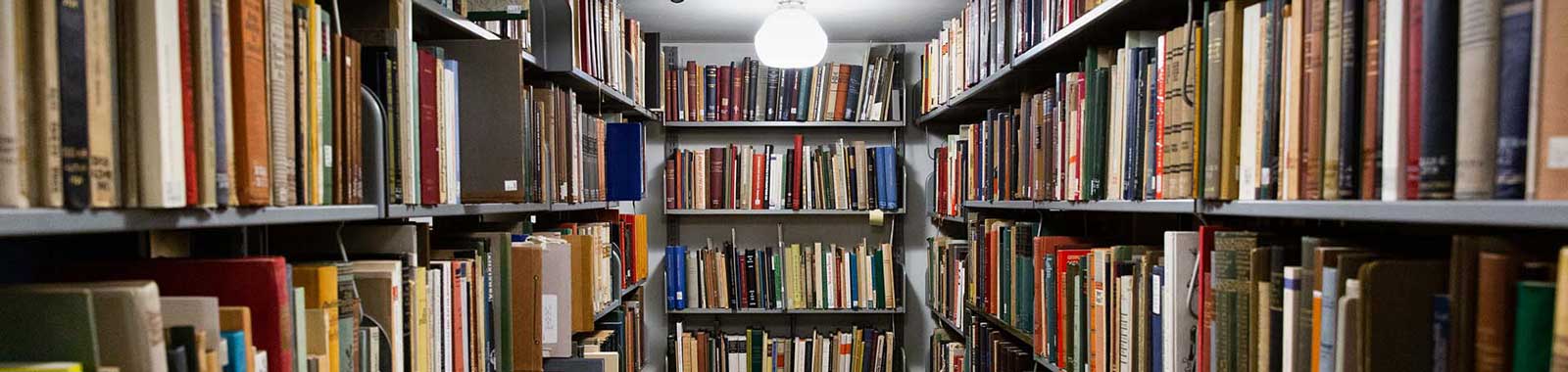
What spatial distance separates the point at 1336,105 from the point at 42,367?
120cm

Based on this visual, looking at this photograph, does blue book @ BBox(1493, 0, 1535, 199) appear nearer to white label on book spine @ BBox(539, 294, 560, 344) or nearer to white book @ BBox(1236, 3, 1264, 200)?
white book @ BBox(1236, 3, 1264, 200)

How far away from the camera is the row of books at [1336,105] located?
2.57 ft

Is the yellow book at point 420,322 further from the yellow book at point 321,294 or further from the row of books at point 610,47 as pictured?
the row of books at point 610,47

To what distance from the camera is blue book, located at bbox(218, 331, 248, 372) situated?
0.97 m

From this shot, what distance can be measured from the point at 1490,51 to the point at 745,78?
136 inches

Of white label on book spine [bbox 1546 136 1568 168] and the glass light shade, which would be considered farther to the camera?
the glass light shade

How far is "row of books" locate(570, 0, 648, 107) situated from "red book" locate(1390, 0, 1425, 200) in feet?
5.76

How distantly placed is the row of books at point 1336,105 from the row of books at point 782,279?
2372 millimetres

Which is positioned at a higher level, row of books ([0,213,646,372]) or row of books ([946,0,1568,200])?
row of books ([946,0,1568,200])

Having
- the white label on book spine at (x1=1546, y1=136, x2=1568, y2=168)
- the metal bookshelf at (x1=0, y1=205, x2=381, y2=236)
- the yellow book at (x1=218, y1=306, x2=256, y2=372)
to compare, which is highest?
the white label on book spine at (x1=1546, y1=136, x2=1568, y2=168)

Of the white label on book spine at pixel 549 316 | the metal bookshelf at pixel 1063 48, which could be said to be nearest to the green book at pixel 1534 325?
the metal bookshelf at pixel 1063 48

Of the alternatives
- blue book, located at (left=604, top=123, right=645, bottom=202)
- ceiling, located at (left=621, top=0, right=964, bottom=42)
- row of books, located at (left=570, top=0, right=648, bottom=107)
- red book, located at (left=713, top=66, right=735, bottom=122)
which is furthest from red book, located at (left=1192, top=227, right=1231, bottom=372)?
red book, located at (left=713, top=66, right=735, bottom=122)

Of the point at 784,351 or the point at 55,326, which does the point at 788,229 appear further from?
the point at 55,326

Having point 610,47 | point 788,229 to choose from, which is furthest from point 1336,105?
point 788,229
